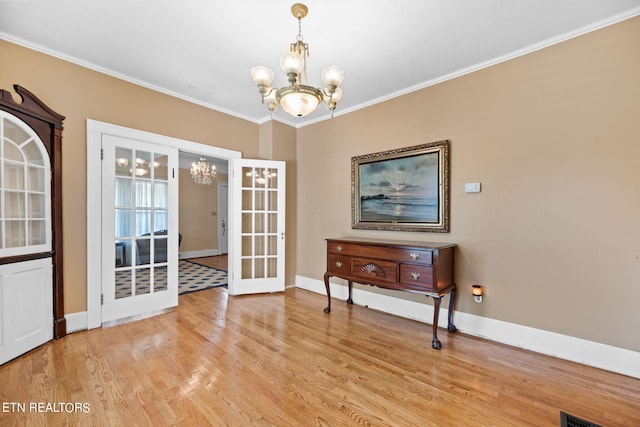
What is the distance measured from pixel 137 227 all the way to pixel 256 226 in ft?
4.98

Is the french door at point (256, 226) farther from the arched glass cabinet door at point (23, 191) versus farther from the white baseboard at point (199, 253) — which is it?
the white baseboard at point (199, 253)

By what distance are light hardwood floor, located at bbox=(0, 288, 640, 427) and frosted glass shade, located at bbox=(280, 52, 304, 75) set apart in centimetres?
211

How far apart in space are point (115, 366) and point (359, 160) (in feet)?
10.5

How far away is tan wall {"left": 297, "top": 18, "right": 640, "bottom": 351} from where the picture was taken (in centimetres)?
206

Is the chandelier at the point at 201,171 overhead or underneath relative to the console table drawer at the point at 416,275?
overhead

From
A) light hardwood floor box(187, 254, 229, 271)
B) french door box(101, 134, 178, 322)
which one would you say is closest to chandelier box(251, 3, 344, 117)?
french door box(101, 134, 178, 322)

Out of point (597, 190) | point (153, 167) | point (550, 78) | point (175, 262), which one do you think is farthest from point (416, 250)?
point (153, 167)

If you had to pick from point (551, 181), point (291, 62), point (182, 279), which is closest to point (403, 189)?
point (551, 181)

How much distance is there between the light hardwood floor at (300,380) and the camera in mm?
1593

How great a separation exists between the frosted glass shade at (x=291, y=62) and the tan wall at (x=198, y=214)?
20.7ft

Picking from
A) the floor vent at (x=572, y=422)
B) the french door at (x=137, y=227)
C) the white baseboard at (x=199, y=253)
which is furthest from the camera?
the white baseboard at (x=199, y=253)

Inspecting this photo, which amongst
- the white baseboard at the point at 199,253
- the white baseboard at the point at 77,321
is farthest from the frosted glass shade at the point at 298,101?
the white baseboard at the point at 199,253

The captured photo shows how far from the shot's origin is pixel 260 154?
435cm

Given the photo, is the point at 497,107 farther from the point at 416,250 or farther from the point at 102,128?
the point at 102,128
